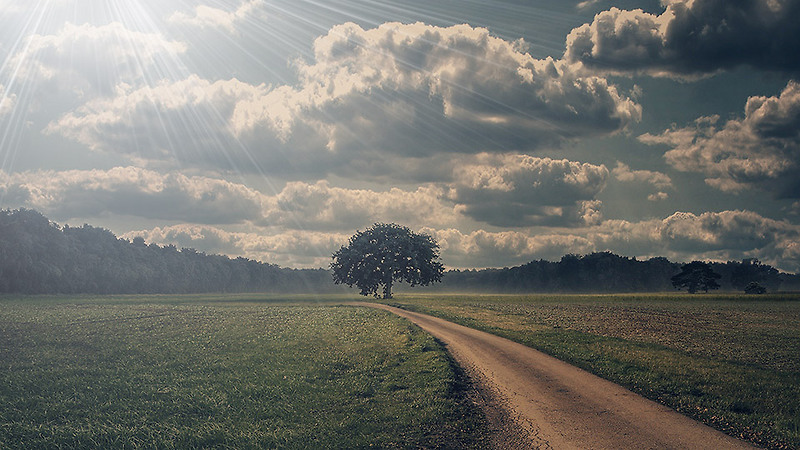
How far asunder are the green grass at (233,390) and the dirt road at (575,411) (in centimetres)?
150

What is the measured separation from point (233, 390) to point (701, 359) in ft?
74.1

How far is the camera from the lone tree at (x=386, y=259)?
3595 inches

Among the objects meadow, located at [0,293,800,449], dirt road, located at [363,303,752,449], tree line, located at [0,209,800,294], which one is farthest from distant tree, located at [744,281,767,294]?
dirt road, located at [363,303,752,449]

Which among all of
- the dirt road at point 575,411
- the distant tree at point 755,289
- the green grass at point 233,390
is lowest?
the green grass at point 233,390

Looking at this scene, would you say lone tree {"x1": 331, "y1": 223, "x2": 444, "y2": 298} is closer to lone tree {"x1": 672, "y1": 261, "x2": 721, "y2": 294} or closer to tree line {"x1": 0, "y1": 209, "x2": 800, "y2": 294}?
tree line {"x1": 0, "y1": 209, "x2": 800, "y2": 294}

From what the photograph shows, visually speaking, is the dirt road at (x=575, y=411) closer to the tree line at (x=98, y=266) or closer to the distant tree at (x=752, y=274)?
the tree line at (x=98, y=266)

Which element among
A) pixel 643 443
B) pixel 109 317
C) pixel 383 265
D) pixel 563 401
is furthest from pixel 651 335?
pixel 383 265

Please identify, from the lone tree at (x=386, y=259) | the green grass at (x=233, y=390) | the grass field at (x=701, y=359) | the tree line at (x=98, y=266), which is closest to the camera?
the green grass at (x=233, y=390)

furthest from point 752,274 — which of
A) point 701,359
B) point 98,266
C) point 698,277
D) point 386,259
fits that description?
point 98,266

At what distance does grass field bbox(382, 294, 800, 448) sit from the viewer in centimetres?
1605

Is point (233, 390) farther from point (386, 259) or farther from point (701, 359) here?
point (386, 259)

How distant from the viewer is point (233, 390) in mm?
20906

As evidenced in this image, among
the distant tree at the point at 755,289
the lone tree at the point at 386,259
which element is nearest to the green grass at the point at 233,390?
the lone tree at the point at 386,259

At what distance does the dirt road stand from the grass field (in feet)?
3.44
